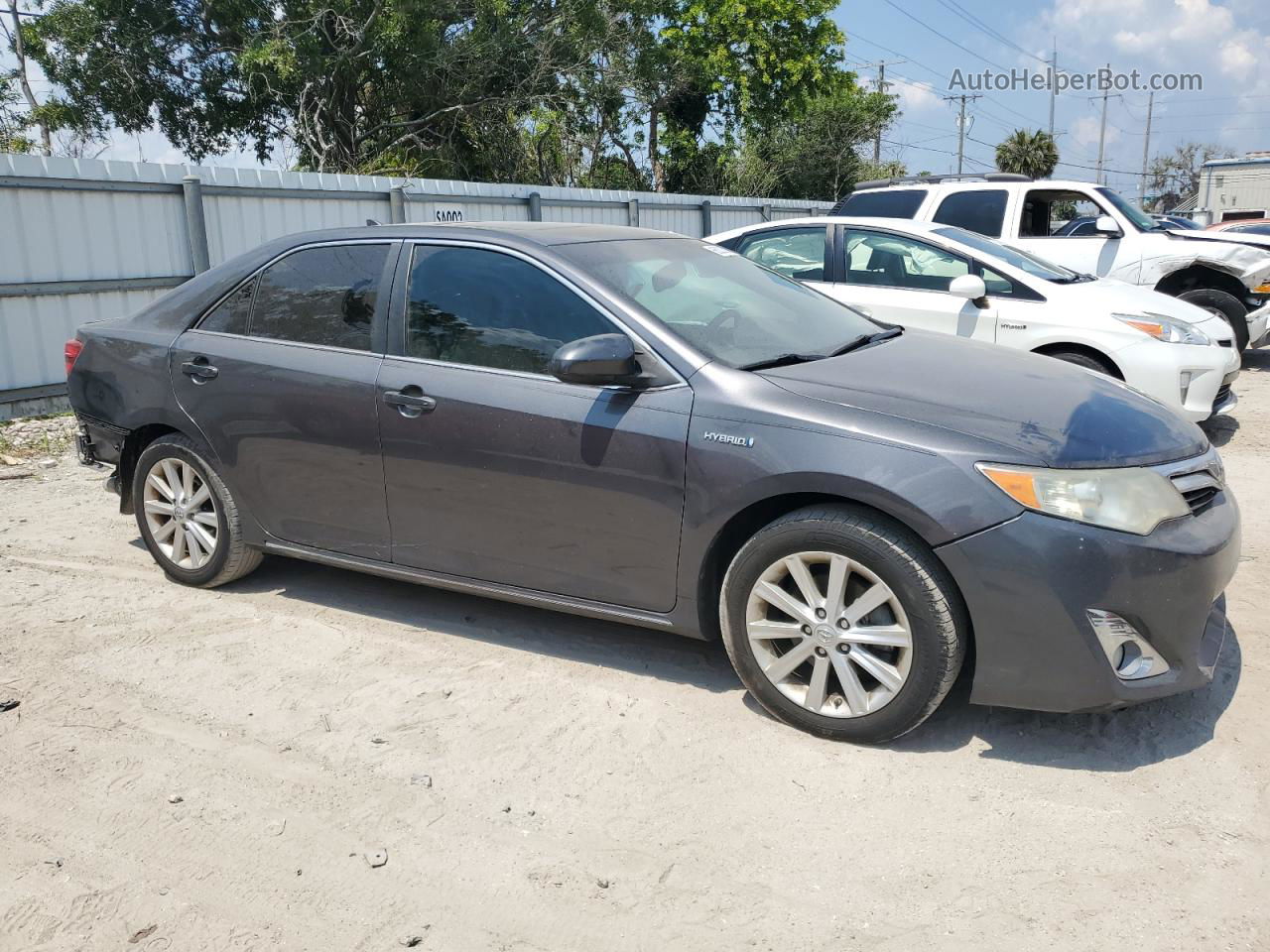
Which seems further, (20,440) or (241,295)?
(20,440)

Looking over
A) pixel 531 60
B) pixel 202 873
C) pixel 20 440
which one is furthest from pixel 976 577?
pixel 531 60

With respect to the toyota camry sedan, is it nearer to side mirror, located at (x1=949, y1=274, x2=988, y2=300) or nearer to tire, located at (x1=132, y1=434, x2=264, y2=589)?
tire, located at (x1=132, y1=434, x2=264, y2=589)

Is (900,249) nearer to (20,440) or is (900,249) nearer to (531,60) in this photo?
(20,440)

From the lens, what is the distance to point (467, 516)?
13.1 feet

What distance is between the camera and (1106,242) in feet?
33.6

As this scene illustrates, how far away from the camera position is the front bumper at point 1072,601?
303 centimetres

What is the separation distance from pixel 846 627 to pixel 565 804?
3.34 feet

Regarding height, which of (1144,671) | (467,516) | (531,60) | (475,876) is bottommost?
(475,876)

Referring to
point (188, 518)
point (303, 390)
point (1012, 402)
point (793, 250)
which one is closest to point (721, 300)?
point (1012, 402)

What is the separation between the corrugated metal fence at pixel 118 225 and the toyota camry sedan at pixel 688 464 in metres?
4.71

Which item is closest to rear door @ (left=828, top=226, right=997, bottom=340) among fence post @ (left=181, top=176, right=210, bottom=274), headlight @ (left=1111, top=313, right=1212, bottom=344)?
headlight @ (left=1111, top=313, right=1212, bottom=344)

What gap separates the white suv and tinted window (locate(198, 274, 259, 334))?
7.02 m

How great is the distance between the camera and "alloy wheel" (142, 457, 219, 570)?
15.7 feet

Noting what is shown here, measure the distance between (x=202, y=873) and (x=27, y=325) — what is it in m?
7.63
